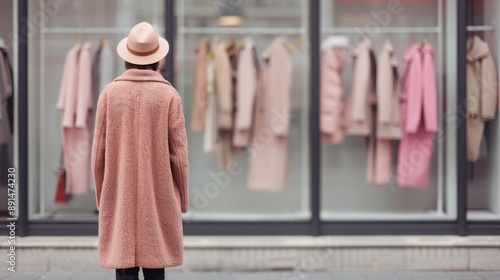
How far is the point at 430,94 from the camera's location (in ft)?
25.6

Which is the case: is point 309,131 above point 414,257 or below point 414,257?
→ above

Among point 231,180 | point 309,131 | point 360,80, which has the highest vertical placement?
point 360,80

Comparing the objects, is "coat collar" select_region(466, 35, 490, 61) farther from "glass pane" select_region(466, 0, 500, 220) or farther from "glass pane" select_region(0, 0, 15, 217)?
"glass pane" select_region(0, 0, 15, 217)

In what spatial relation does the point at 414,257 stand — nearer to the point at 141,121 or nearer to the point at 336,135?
the point at 336,135

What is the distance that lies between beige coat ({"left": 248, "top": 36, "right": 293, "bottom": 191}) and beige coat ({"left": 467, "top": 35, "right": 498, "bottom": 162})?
1.74 meters

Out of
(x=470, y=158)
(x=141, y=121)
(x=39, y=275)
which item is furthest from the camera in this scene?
(x=470, y=158)

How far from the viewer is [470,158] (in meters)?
7.79

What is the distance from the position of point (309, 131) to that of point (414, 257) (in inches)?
59.8

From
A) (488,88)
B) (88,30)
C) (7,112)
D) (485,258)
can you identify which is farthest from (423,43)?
(7,112)

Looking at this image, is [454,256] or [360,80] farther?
[360,80]

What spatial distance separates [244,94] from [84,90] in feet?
5.07

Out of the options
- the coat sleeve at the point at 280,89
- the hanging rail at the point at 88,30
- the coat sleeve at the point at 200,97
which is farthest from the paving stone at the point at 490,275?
the hanging rail at the point at 88,30

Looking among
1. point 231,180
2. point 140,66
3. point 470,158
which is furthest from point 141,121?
point 470,158

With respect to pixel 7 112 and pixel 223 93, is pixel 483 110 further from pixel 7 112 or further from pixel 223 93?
pixel 7 112
